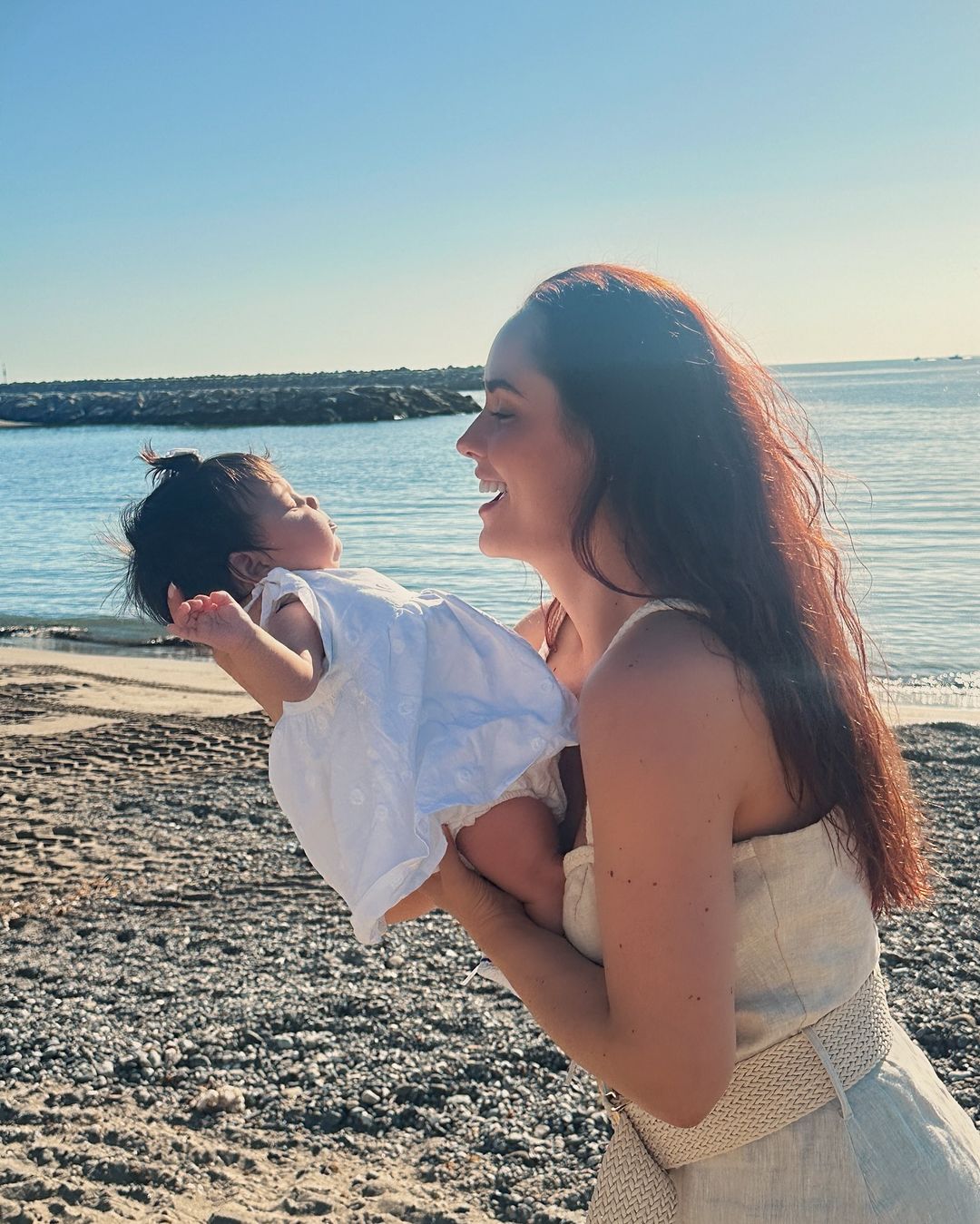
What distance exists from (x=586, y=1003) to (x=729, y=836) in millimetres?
265

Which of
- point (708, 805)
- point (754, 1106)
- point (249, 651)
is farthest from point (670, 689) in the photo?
point (249, 651)

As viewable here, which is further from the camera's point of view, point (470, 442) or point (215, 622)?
point (215, 622)

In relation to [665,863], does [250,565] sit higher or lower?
higher

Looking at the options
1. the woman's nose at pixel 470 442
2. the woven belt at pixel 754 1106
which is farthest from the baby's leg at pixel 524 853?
the woman's nose at pixel 470 442

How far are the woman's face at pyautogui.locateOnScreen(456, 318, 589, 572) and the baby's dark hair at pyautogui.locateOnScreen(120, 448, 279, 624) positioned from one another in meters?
0.96

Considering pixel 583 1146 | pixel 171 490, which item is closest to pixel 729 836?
pixel 171 490

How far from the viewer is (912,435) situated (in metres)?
40.4

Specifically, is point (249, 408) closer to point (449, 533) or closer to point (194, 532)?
point (449, 533)

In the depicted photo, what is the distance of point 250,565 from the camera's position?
2463 mm

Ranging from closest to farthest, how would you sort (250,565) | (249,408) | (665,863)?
(665,863)
(250,565)
(249,408)

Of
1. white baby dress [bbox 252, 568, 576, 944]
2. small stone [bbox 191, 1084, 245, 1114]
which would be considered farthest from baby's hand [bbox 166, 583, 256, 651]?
small stone [bbox 191, 1084, 245, 1114]

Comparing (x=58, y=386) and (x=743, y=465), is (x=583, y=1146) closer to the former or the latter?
(x=743, y=465)

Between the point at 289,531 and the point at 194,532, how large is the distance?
201mm

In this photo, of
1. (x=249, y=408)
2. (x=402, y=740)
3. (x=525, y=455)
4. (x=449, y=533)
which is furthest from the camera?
(x=249, y=408)
